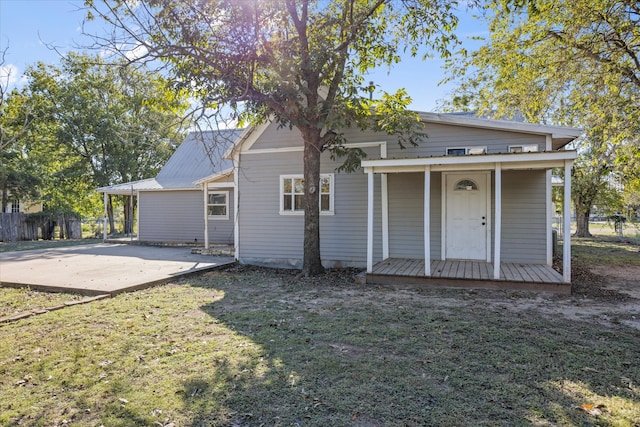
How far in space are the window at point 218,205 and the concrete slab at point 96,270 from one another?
10.8 feet

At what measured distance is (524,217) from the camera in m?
7.96

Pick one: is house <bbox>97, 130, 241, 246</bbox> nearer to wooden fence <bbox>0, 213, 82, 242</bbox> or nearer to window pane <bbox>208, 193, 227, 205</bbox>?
window pane <bbox>208, 193, 227, 205</bbox>

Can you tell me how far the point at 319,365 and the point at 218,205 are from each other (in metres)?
12.7

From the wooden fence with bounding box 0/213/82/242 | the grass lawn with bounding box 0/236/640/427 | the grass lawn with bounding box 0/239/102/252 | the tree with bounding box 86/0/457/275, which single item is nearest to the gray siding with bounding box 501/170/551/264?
the grass lawn with bounding box 0/236/640/427

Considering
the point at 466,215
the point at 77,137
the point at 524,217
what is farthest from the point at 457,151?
the point at 77,137

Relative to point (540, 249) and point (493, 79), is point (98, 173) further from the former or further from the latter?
point (540, 249)

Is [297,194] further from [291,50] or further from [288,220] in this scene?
[291,50]

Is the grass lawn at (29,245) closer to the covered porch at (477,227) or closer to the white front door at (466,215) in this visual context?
the covered porch at (477,227)

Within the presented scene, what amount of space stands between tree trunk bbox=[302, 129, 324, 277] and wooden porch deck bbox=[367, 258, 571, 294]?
4.72 feet

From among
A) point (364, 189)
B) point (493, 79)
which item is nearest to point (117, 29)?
point (364, 189)

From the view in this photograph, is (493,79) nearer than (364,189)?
No

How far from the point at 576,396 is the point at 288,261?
758 cm

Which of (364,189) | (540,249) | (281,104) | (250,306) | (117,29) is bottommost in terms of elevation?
(250,306)

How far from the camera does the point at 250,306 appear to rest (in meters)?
5.85
